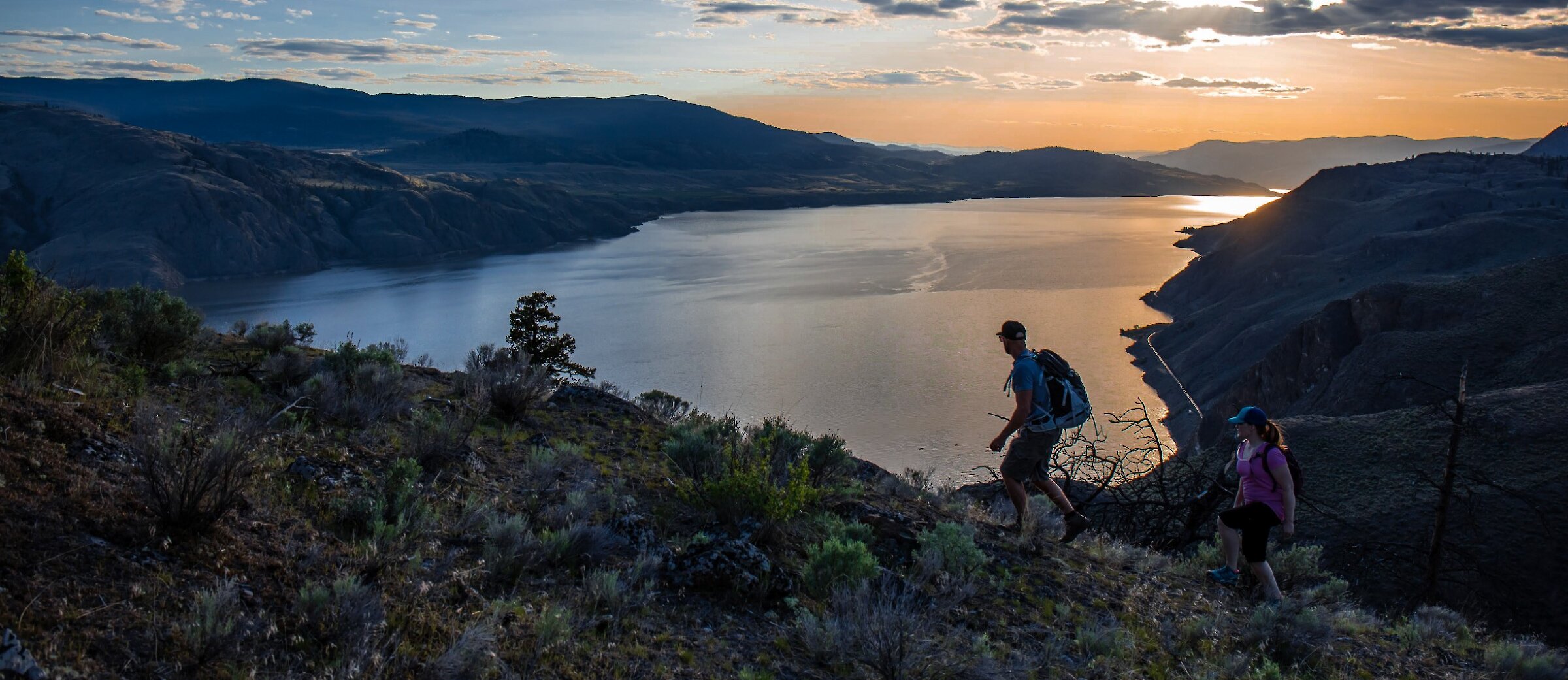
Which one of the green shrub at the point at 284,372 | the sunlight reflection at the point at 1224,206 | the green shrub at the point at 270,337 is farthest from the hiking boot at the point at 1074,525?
the sunlight reflection at the point at 1224,206

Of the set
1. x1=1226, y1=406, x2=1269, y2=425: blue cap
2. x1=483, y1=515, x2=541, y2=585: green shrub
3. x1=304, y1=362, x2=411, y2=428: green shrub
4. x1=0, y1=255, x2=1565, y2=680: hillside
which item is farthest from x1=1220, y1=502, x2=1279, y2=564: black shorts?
x1=304, y1=362, x2=411, y2=428: green shrub

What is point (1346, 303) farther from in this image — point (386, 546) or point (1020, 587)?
point (386, 546)

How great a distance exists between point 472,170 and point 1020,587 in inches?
7304

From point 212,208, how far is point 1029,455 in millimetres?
85029

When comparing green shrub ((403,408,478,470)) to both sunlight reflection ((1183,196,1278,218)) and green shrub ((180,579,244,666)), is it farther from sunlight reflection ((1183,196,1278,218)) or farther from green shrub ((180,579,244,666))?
sunlight reflection ((1183,196,1278,218))

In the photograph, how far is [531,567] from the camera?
4.44 meters

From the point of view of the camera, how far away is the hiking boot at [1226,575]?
19.6 feet

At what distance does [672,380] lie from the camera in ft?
115

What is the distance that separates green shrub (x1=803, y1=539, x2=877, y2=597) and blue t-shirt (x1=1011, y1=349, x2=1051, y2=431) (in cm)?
180

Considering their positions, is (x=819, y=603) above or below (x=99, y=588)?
below

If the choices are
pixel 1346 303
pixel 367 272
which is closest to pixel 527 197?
pixel 367 272

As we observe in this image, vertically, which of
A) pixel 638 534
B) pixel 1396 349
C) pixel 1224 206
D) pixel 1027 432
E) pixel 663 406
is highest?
pixel 1224 206

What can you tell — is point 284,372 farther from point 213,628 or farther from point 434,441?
point 213,628

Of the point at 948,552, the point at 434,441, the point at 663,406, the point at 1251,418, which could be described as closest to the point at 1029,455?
the point at 948,552
